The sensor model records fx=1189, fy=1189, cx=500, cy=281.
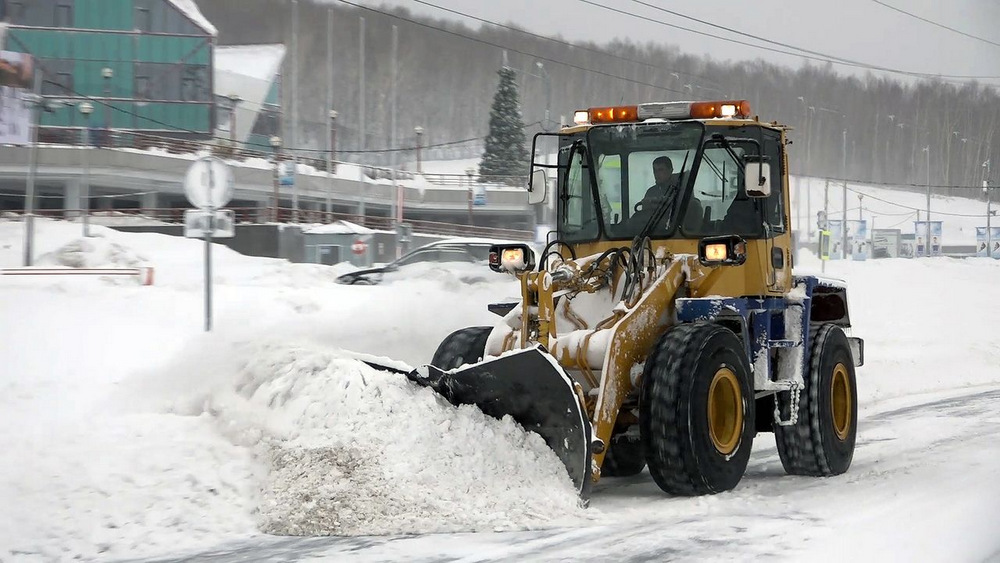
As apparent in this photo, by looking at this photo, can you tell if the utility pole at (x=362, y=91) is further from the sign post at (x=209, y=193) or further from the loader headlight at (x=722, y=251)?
the loader headlight at (x=722, y=251)

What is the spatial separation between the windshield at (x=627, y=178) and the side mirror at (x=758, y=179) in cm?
52

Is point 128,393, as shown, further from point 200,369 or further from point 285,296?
point 285,296

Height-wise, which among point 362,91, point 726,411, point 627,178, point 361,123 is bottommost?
point 726,411

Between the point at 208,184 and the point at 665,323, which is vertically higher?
the point at 208,184

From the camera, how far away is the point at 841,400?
379 inches

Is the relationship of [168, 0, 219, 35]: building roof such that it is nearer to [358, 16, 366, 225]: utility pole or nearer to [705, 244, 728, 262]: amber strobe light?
[358, 16, 366, 225]: utility pole

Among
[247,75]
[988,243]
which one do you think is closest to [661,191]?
[247,75]

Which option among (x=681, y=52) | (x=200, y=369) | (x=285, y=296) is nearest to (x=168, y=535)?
(x=200, y=369)

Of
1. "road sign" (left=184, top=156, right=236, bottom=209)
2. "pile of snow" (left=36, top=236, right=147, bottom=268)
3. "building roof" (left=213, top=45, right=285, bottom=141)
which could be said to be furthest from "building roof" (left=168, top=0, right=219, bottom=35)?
"road sign" (left=184, top=156, right=236, bottom=209)

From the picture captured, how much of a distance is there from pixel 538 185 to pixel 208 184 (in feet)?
18.4

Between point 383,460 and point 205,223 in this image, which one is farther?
point 205,223

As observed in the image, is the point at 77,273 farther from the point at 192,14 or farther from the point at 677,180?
the point at 192,14

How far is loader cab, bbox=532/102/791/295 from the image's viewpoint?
27.4 ft

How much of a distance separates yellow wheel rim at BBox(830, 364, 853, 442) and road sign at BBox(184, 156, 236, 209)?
273 inches
